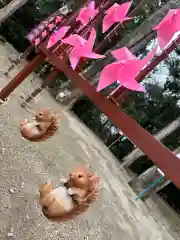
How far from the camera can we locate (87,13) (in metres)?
4.20

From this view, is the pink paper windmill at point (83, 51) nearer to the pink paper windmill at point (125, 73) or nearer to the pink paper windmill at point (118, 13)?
the pink paper windmill at point (125, 73)

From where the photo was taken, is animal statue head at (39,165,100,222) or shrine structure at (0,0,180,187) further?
animal statue head at (39,165,100,222)

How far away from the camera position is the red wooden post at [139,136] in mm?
1782

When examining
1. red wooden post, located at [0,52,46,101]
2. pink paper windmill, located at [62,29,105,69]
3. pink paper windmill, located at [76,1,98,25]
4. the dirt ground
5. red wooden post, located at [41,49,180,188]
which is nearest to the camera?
red wooden post, located at [41,49,180,188]

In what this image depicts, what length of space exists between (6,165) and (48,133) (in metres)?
0.91

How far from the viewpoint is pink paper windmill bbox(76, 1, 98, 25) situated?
13.7 feet

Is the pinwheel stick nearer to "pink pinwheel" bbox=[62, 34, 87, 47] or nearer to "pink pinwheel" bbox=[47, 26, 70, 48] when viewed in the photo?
"pink pinwheel" bbox=[62, 34, 87, 47]

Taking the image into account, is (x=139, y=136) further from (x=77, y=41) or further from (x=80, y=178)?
(x=77, y=41)

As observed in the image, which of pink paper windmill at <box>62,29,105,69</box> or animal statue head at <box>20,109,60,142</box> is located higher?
pink paper windmill at <box>62,29,105,69</box>

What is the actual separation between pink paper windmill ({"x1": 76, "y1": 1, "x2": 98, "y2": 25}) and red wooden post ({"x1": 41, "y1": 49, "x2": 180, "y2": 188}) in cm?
164

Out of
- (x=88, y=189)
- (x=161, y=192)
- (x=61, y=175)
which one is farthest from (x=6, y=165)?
(x=161, y=192)

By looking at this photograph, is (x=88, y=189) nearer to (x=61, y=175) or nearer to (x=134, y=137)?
(x=134, y=137)

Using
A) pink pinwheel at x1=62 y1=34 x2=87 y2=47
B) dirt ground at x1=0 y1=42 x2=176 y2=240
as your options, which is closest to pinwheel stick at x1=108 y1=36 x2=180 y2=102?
pink pinwheel at x1=62 y1=34 x2=87 y2=47

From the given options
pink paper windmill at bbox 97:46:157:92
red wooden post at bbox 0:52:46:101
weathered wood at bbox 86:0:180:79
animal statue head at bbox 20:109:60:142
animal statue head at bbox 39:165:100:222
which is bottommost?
animal statue head at bbox 39:165:100:222
